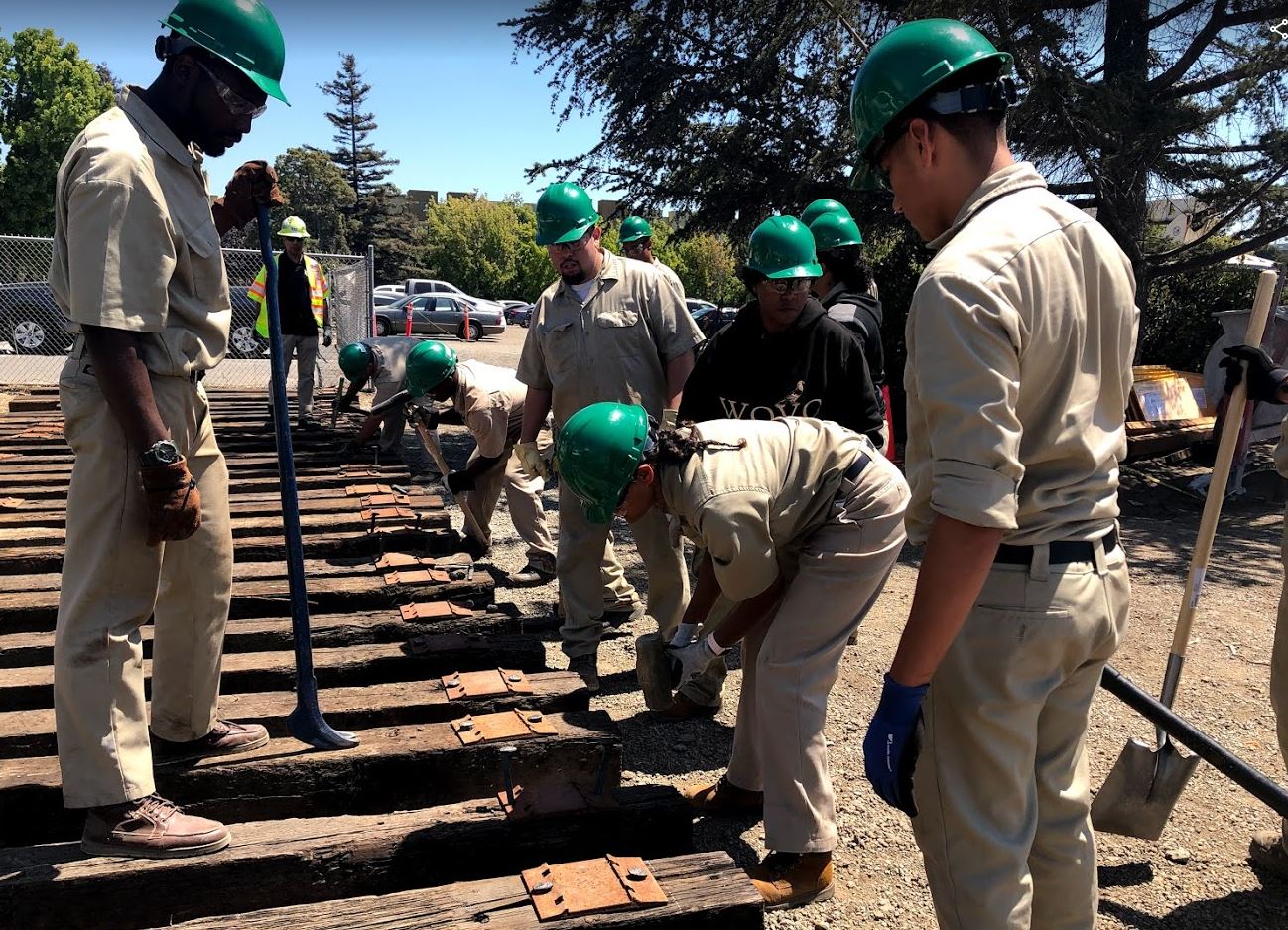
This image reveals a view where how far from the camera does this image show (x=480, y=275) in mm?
46844

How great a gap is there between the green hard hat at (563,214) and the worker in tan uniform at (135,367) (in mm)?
1808

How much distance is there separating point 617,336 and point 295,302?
17.5 ft

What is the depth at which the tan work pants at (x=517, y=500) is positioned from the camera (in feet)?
18.4

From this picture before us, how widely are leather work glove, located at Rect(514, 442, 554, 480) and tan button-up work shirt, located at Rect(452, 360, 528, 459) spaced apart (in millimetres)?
1048

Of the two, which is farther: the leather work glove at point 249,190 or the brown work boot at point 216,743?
the leather work glove at point 249,190

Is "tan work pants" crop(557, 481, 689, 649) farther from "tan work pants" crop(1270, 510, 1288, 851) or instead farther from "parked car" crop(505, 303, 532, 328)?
"parked car" crop(505, 303, 532, 328)

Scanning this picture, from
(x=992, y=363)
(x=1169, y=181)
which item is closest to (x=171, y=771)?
(x=992, y=363)

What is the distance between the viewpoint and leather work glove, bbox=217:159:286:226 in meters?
2.77

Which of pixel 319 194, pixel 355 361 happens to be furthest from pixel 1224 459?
pixel 319 194

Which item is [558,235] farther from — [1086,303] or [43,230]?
[43,230]

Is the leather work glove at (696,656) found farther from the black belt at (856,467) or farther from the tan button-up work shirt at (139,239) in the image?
the tan button-up work shirt at (139,239)

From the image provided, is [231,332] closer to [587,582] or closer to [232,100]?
[587,582]

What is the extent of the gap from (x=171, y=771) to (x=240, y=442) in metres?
4.85

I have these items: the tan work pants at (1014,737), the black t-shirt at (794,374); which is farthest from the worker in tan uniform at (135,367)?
the black t-shirt at (794,374)
